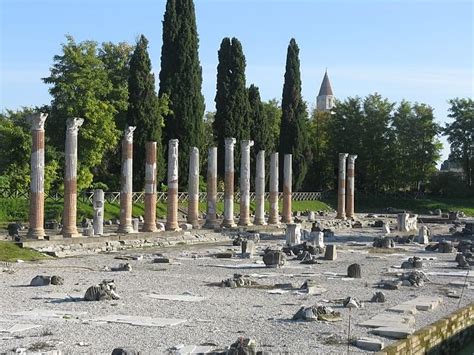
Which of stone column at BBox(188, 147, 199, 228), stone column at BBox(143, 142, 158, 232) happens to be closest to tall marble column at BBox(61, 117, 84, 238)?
stone column at BBox(143, 142, 158, 232)

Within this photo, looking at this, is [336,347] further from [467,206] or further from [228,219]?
[467,206]

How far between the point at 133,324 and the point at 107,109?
36.6m

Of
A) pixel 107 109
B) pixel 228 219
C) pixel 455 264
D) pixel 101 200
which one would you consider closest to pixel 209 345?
pixel 455 264

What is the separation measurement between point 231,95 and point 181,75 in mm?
7587

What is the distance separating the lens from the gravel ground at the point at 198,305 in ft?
42.1

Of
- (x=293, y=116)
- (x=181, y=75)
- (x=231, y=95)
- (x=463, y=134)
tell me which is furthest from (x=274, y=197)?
(x=463, y=134)

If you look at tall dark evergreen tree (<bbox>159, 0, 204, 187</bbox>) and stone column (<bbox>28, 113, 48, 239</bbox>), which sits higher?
tall dark evergreen tree (<bbox>159, 0, 204, 187</bbox>)

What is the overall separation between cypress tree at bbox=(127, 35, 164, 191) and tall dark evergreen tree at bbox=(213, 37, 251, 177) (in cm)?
1127

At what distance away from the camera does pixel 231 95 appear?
65.2 metres

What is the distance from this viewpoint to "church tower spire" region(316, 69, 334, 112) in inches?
6347

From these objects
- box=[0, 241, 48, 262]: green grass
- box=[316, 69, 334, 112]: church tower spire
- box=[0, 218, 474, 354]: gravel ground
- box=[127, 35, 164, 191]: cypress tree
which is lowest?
box=[0, 218, 474, 354]: gravel ground

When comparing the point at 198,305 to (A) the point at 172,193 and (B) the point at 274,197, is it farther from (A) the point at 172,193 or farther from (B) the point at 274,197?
(B) the point at 274,197

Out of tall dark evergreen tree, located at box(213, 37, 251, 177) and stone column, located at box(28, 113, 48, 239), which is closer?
stone column, located at box(28, 113, 48, 239)

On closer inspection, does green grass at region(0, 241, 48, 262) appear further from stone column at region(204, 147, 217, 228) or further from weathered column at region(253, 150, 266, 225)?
weathered column at region(253, 150, 266, 225)
